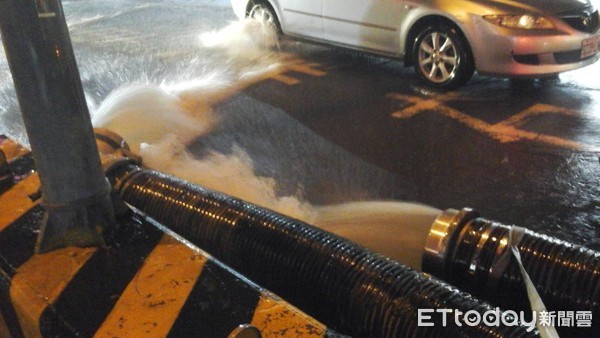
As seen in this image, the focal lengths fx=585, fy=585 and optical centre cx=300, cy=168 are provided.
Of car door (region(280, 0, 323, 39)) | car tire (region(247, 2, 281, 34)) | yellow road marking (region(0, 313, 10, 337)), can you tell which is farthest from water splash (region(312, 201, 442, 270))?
car tire (region(247, 2, 281, 34))

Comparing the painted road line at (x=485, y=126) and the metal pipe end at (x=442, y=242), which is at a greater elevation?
the metal pipe end at (x=442, y=242)

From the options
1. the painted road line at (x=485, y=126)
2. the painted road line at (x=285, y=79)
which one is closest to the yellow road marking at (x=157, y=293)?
the painted road line at (x=485, y=126)

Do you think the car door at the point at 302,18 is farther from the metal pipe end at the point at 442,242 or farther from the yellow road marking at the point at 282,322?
the yellow road marking at the point at 282,322

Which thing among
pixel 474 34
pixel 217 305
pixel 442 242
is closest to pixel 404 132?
pixel 474 34

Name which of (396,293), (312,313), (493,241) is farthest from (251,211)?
(493,241)

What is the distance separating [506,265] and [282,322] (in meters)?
1.04

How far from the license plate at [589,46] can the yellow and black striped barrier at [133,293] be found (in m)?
4.87

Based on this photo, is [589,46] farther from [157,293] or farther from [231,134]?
[157,293]

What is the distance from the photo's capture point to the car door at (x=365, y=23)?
6699 mm

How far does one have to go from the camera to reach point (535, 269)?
2.50 metres

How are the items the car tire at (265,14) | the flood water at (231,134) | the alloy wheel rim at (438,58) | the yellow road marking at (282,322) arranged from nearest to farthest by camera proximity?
1. the yellow road marking at (282,322)
2. the flood water at (231,134)
3. the alloy wheel rim at (438,58)
4. the car tire at (265,14)

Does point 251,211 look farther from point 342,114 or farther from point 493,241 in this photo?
point 342,114

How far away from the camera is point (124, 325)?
7.08 ft

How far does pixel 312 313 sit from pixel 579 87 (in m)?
4.95
